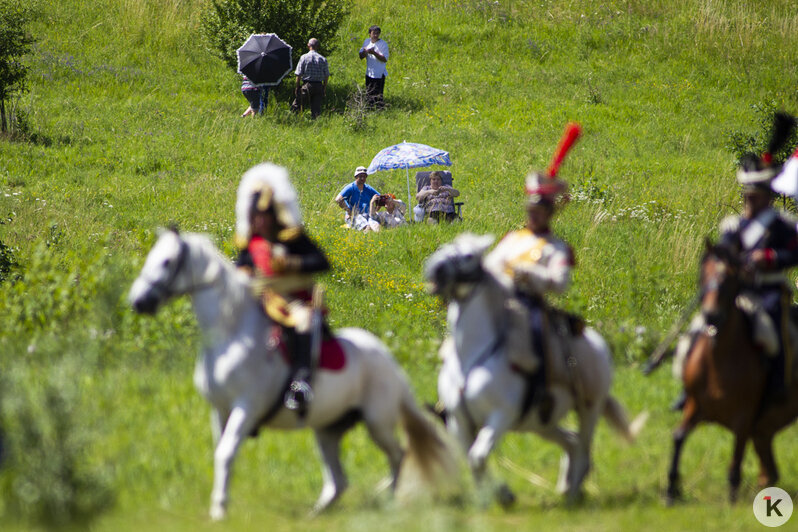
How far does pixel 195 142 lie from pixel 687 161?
1114 cm

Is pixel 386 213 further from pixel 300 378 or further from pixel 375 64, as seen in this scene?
pixel 300 378

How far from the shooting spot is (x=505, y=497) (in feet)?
23.5

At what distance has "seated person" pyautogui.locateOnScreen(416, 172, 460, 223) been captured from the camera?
1814 centimetres

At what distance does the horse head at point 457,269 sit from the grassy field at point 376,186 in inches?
58.8

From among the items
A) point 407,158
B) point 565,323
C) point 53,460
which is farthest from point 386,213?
point 53,460

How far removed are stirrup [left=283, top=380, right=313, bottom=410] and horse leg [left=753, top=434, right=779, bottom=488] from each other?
3.61 meters

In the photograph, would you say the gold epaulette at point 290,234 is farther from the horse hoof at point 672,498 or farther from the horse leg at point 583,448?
the horse hoof at point 672,498

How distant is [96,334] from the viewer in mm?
9828

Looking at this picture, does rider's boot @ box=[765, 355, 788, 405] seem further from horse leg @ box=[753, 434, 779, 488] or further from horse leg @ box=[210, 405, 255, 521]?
horse leg @ box=[210, 405, 255, 521]

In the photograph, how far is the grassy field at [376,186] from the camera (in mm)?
7059

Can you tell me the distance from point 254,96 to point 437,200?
7.40 metres

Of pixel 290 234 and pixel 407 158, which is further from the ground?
pixel 290 234
